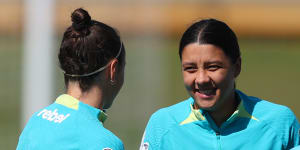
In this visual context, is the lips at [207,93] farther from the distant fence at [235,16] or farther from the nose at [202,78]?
the distant fence at [235,16]

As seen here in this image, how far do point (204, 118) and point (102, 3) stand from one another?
8599mm

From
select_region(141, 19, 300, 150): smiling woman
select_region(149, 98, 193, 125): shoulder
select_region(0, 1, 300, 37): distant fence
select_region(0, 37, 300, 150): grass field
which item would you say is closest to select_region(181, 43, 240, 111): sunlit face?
select_region(141, 19, 300, 150): smiling woman

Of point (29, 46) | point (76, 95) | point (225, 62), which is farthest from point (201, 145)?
point (29, 46)

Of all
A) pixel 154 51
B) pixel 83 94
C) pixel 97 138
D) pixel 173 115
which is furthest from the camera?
pixel 154 51

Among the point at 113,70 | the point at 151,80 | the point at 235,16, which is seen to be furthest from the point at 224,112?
the point at 235,16

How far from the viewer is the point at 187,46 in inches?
153

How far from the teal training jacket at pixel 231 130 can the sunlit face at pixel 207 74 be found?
0.20 meters

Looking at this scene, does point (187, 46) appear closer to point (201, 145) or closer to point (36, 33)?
point (201, 145)

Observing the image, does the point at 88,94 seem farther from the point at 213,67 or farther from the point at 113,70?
the point at 213,67

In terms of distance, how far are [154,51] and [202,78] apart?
8.53 meters

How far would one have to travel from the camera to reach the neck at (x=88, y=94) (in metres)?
3.51

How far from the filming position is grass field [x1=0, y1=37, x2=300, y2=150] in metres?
9.88

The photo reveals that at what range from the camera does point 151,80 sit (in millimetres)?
11156

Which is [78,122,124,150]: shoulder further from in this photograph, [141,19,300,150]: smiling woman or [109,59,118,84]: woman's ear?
[141,19,300,150]: smiling woman
